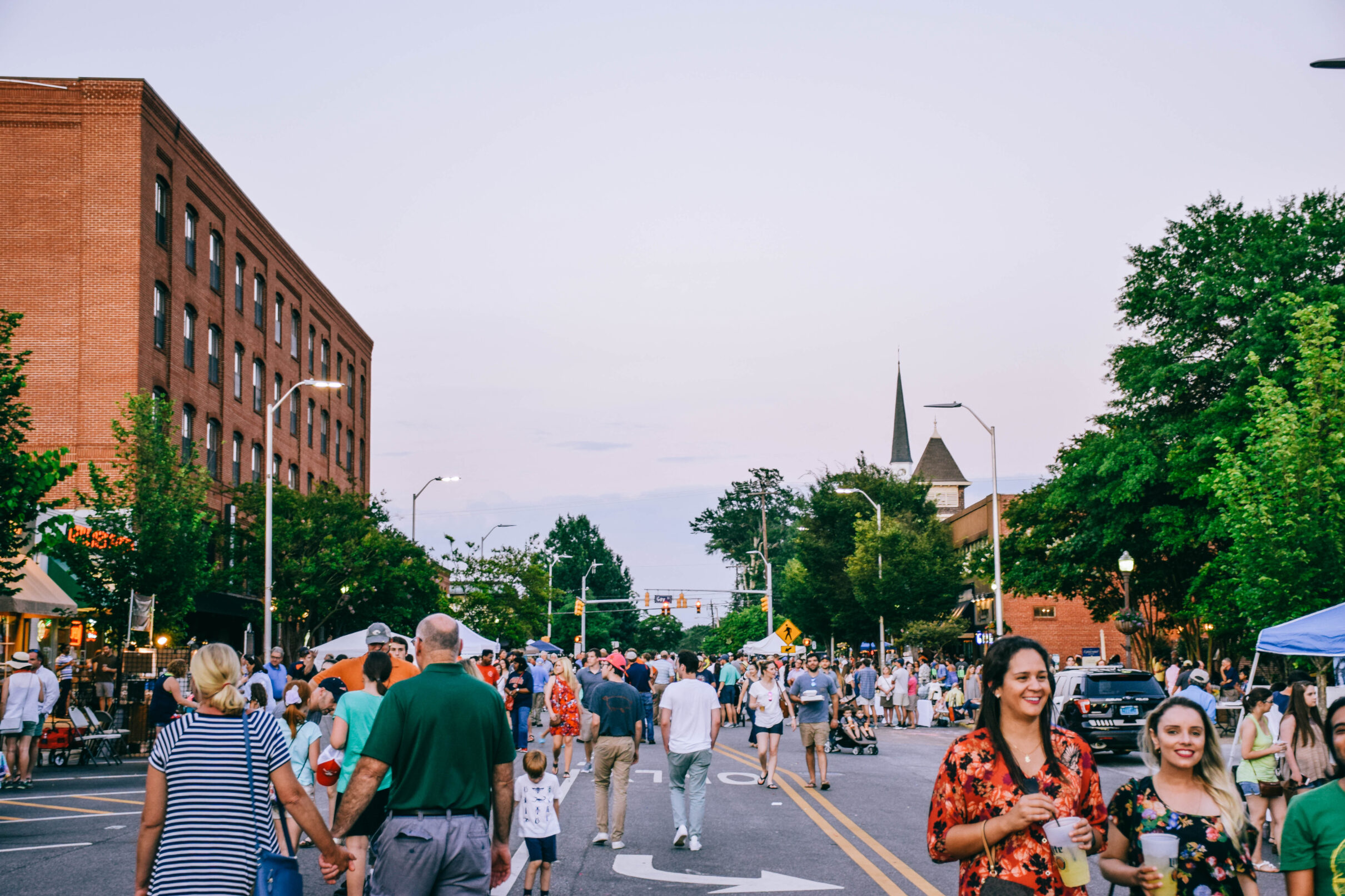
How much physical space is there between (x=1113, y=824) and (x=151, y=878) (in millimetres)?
3703

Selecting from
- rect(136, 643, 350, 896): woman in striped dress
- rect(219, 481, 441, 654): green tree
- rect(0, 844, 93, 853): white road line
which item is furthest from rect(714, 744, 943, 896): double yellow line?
rect(219, 481, 441, 654): green tree

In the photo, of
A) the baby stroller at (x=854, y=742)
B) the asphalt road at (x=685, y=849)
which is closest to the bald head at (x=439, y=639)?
the asphalt road at (x=685, y=849)

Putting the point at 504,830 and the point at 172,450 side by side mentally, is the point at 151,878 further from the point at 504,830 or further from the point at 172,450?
the point at 172,450

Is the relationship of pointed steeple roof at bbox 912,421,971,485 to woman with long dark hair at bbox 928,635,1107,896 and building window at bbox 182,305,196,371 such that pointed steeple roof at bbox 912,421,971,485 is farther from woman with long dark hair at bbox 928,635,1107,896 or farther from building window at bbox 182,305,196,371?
woman with long dark hair at bbox 928,635,1107,896

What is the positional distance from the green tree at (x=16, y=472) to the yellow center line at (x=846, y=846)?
11.2m

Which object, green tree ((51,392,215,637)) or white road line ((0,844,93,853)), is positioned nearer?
white road line ((0,844,93,853))

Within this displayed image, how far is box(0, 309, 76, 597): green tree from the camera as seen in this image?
18.5 m

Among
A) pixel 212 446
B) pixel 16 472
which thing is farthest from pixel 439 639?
pixel 212 446

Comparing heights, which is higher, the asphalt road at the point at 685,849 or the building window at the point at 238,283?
the building window at the point at 238,283

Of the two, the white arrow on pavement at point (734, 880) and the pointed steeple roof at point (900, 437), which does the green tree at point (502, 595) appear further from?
the pointed steeple roof at point (900, 437)

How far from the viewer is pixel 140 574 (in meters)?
24.9

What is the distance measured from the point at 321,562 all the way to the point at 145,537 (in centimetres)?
1296

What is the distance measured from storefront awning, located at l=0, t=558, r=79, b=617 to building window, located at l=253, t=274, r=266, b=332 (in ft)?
66.5

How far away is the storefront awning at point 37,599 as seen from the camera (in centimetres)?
2411
